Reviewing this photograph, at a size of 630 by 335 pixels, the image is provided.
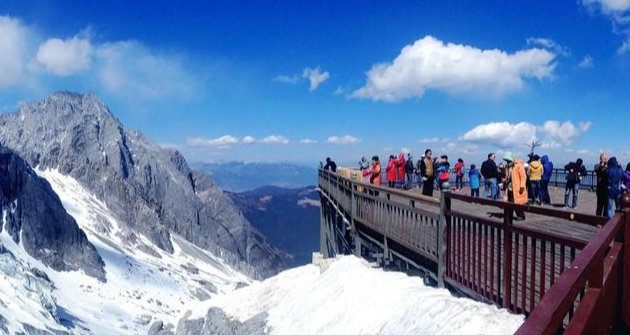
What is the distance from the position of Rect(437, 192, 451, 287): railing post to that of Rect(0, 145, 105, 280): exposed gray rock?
13544cm

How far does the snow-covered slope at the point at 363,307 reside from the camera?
666 cm

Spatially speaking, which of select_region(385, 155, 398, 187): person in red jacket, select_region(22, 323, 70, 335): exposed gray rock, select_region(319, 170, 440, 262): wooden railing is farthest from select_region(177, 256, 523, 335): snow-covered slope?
select_region(22, 323, 70, 335): exposed gray rock

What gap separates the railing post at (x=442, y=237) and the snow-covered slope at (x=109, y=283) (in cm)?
4658

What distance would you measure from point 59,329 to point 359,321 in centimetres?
8837

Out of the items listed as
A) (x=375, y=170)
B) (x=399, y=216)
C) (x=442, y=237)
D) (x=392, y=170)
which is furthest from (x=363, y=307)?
(x=392, y=170)

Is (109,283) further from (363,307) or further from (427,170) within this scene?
(363,307)

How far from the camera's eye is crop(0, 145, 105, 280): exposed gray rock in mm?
128500

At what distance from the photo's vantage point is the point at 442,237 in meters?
8.59

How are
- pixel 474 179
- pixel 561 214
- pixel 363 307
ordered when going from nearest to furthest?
pixel 561 214, pixel 363 307, pixel 474 179

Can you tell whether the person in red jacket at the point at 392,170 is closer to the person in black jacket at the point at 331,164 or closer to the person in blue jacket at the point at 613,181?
the person in black jacket at the point at 331,164

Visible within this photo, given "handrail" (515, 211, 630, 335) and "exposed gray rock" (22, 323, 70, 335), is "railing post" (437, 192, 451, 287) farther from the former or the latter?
"exposed gray rock" (22, 323, 70, 335)

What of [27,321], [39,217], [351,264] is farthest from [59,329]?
[351,264]

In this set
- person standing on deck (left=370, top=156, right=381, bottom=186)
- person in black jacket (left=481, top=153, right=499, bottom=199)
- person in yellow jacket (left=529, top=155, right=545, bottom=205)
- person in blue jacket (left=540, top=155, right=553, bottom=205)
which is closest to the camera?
person in yellow jacket (left=529, top=155, right=545, bottom=205)

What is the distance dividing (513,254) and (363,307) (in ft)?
9.24
